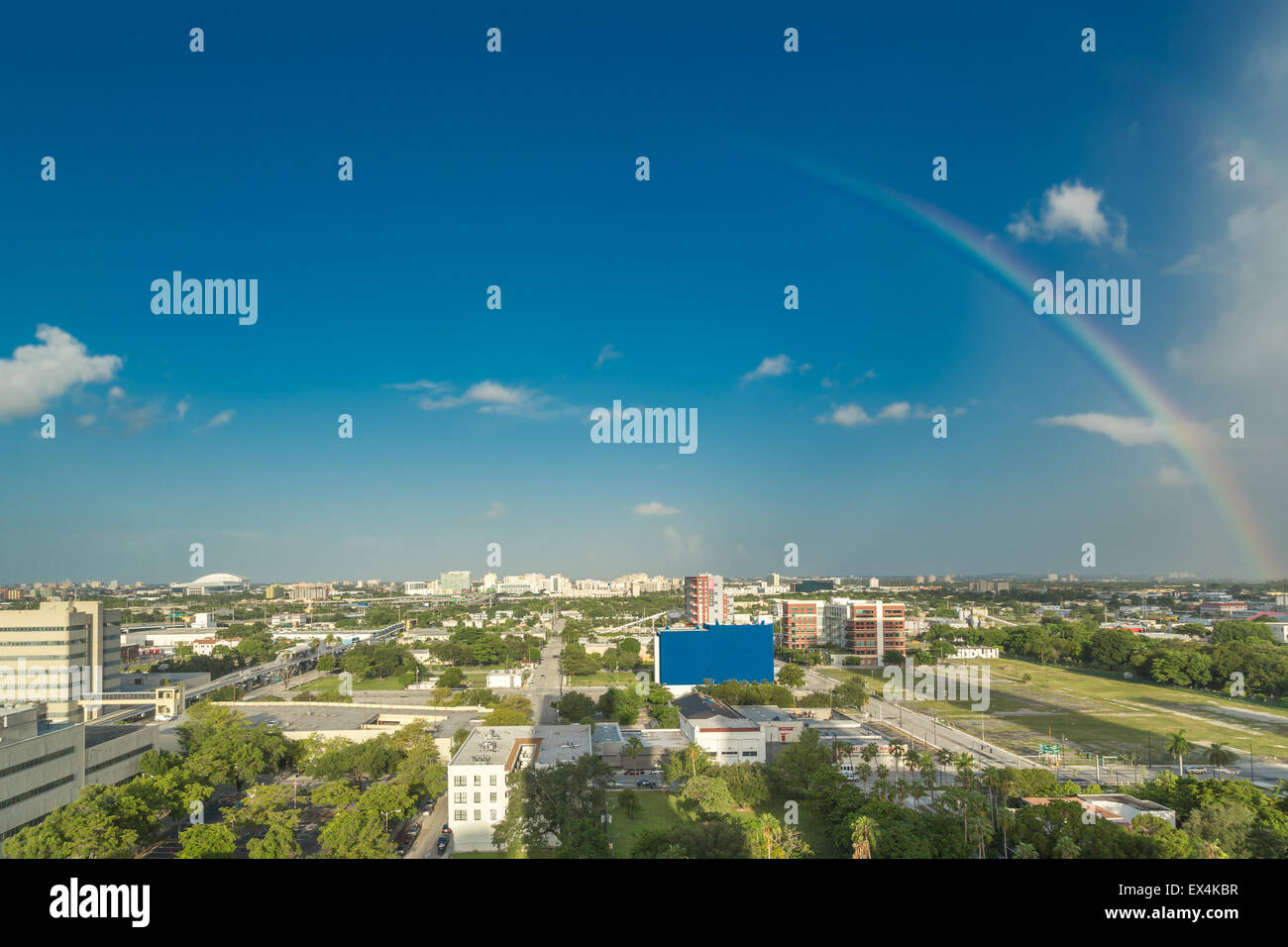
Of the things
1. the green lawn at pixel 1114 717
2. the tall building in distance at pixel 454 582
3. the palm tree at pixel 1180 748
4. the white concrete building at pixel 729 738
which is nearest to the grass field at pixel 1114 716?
the green lawn at pixel 1114 717

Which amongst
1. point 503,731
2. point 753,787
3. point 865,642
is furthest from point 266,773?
point 865,642

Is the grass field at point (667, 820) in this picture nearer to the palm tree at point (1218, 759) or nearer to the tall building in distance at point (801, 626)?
the palm tree at point (1218, 759)

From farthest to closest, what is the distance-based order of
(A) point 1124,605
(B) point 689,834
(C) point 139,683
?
(A) point 1124,605 → (C) point 139,683 → (B) point 689,834

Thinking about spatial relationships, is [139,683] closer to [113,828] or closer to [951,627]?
[113,828]

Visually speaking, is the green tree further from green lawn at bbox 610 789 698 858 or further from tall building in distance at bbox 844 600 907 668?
tall building in distance at bbox 844 600 907 668

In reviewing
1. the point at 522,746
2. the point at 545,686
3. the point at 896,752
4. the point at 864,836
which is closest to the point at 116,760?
the point at 522,746

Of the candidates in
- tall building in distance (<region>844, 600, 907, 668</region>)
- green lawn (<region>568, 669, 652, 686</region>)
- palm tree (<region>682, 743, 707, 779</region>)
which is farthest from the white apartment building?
tall building in distance (<region>844, 600, 907, 668</region>)
